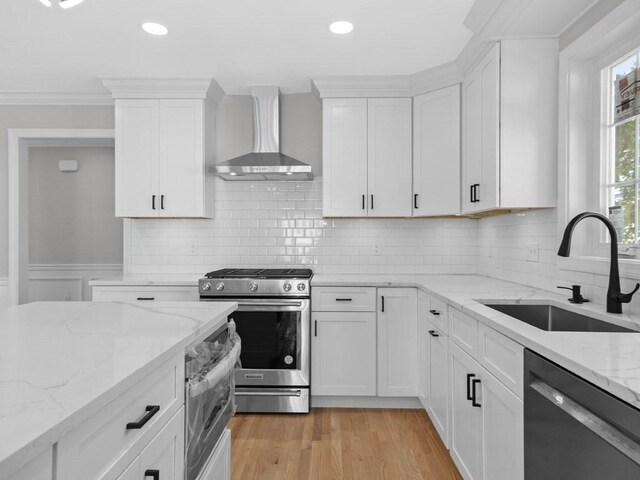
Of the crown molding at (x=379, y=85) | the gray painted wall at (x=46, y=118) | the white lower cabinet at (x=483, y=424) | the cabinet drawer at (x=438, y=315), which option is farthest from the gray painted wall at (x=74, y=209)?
the white lower cabinet at (x=483, y=424)

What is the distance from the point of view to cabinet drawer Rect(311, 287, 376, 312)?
121 inches

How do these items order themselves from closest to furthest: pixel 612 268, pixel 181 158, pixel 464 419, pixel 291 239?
1. pixel 612 268
2. pixel 464 419
3. pixel 181 158
4. pixel 291 239

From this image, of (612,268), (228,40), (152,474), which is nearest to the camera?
(152,474)

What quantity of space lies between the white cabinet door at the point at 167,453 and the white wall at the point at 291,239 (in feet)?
8.12

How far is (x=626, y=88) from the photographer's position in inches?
80.3

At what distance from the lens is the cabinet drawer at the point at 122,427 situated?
2.45ft

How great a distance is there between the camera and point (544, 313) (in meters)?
2.16

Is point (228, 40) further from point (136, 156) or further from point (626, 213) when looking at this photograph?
point (626, 213)

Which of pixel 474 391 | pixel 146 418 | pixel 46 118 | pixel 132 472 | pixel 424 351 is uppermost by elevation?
pixel 46 118

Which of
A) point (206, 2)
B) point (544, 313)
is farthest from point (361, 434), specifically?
point (206, 2)

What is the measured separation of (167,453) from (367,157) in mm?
2667

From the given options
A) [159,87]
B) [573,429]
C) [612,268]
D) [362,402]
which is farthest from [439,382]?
[159,87]

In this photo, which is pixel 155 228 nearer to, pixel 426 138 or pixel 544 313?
pixel 426 138

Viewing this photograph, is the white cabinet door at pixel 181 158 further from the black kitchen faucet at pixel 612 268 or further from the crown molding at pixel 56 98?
the black kitchen faucet at pixel 612 268
